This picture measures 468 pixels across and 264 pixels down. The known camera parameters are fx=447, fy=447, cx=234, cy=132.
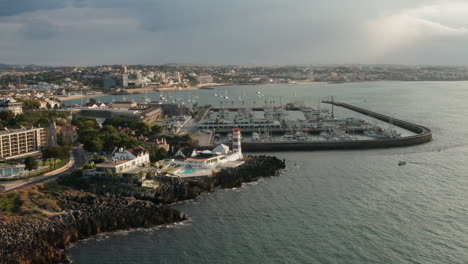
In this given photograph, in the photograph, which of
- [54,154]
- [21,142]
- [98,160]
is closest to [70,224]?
[98,160]

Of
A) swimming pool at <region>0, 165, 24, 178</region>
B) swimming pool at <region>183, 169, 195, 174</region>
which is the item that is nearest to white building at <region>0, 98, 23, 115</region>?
swimming pool at <region>0, 165, 24, 178</region>

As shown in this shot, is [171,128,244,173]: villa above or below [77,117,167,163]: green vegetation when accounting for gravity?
below

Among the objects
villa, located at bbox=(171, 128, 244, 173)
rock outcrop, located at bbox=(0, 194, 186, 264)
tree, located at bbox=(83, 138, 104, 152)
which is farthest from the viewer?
tree, located at bbox=(83, 138, 104, 152)

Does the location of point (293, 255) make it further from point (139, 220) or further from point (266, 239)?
point (139, 220)

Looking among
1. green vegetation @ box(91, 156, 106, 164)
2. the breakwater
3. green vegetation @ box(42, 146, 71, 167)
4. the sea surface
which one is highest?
green vegetation @ box(42, 146, 71, 167)

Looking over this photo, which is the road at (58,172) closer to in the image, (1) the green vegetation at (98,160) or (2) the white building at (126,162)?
(1) the green vegetation at (98,160)

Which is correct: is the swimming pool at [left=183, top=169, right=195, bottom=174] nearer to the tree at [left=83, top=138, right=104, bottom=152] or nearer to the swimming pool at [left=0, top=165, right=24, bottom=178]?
the tree at [left=83, top=138, right=104, bottom=152]
